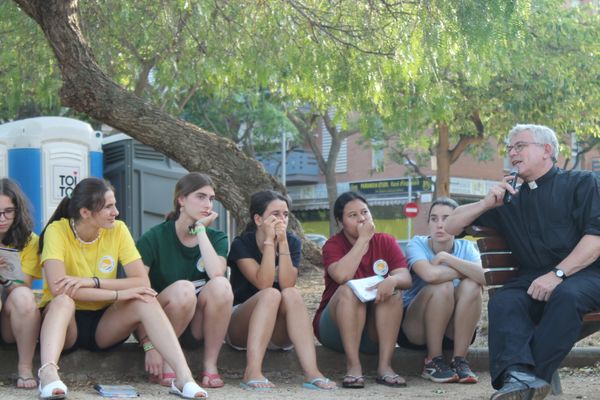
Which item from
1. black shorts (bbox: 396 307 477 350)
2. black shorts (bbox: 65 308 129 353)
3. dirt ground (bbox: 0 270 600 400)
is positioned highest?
black shorts (bbox: 65 308 129 353)

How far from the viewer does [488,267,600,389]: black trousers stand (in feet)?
16.2

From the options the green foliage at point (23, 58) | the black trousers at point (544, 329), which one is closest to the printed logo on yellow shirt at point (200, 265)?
the black trousers at point (544, 329)

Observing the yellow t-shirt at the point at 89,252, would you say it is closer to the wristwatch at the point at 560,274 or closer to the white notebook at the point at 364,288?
the white notebook at the point at 364,288

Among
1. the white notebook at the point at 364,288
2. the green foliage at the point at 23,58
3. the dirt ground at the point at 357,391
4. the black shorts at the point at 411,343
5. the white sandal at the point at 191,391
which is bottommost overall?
the dirt ground at the point at 357,391

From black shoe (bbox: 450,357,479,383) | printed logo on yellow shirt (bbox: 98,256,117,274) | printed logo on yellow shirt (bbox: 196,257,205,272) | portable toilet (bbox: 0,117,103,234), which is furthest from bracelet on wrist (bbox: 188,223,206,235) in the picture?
portable toilet (bbox: 0,117,103,234)

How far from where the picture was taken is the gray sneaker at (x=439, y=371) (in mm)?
6031

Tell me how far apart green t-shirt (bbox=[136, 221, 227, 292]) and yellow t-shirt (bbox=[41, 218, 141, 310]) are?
0.92ft

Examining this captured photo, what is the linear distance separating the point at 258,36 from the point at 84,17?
2.42 meters

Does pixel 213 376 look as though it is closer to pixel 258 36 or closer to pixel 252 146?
pixel 258 36

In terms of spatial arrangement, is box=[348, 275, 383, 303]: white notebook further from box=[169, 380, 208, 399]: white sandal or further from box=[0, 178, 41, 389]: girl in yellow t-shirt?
box=[0, 178, 41, 389]: girl in yellow t-shirt

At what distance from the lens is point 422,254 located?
6.28 meters

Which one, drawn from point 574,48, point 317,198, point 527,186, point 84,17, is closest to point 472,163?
point 317,198

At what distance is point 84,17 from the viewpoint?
1256 cm

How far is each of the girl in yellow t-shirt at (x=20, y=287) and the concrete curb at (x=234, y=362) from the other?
29cm
